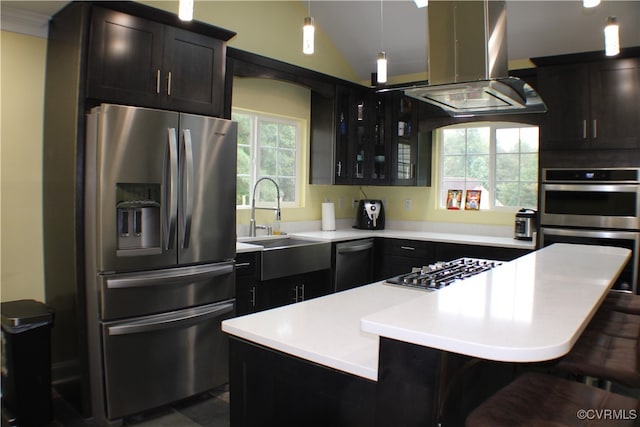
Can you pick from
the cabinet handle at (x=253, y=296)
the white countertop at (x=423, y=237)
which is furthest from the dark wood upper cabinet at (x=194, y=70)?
the cabinet handle at (x=253, y=296)

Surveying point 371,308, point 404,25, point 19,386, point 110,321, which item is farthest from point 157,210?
point 404,25

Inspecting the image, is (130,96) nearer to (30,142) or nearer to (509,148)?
(30,142)

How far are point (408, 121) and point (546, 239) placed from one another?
1812 mm

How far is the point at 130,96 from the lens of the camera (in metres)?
2.71

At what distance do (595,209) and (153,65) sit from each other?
3.40m

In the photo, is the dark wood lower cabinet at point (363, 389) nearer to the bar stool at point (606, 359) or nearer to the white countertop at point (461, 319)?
the white countertop at point (461, 319)

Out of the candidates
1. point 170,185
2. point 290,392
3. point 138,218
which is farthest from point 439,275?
point 138,218

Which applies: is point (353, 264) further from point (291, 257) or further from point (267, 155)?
point (267, 155)

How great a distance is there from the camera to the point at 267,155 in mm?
4398

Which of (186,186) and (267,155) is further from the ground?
(267,155)

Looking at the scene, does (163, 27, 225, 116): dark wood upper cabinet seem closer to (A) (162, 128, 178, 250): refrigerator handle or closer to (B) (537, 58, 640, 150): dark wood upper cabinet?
(A) (162, 128, 178, 250): refrigerator handle

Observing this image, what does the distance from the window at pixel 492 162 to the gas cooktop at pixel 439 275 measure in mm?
2170

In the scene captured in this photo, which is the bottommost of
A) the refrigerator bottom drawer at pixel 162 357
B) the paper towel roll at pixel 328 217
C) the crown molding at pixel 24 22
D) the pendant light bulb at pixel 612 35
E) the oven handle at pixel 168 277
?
the refrigerator bottom drawer at pixel 162 357

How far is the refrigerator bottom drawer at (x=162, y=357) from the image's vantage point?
8.47 feet
